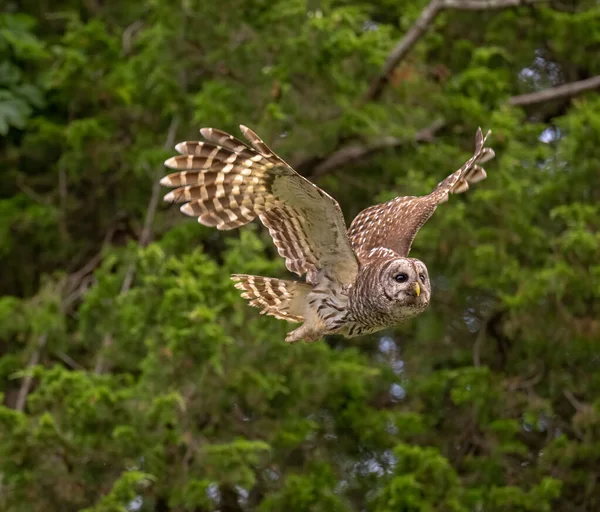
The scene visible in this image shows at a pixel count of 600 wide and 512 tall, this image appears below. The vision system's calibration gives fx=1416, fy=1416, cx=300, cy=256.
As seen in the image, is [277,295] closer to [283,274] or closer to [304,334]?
[304,334]

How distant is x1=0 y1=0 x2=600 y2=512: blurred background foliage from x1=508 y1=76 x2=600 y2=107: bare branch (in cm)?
9

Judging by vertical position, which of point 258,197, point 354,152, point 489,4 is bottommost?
point 354,152

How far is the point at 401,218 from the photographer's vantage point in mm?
8125

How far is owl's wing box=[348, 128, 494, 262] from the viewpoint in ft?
25.9

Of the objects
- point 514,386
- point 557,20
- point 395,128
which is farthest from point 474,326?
point 557,20

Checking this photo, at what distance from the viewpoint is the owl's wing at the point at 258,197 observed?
7055 mm

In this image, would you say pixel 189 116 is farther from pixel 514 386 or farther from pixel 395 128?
pixel 514 386

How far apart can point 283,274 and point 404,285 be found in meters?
3.35

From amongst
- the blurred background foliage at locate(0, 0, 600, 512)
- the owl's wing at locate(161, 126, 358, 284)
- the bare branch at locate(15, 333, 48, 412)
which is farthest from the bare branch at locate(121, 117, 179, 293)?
the owl's wing at locate(161, 126, 358, 284)

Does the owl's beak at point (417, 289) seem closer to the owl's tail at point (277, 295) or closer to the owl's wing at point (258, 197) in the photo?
the owl's wing at point (258, 197)

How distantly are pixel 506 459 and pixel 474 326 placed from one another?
3.92 feet

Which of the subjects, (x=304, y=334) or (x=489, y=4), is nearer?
(x=304, y=334)

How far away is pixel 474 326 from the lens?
1135 cm

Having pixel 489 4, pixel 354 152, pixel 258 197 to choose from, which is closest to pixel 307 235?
pixel 258 197
